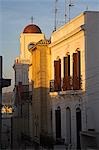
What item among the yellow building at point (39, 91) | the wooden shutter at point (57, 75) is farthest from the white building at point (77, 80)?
the yellow building at point (39, 91)

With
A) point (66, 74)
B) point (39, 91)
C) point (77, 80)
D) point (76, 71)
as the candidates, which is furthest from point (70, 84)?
point (39, 91)

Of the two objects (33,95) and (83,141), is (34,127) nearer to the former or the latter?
(33,95)

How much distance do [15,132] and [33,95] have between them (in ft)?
33.1

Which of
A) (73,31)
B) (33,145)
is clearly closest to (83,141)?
(73,31)

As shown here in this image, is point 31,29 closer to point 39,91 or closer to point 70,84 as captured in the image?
point 39,91

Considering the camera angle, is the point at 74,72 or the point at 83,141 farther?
the point at 74,72

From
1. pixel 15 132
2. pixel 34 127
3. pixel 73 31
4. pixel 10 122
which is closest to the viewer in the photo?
pixel 73 31

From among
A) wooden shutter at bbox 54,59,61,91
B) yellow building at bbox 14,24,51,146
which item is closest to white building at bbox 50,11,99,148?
wooden shutter at bbox 54,59,61,91

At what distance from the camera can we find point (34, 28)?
42531mm

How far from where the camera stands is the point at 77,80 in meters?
23.4

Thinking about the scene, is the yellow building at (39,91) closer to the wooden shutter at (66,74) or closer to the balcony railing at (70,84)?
the balcony railing at (70,84)

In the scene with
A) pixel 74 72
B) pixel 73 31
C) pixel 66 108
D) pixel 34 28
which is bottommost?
pixel 66 108

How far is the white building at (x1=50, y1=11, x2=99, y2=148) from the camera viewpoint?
22.6 m

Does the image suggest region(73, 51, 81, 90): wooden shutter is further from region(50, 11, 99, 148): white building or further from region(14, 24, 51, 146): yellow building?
region(14, 24, 51, 146): yellow building
